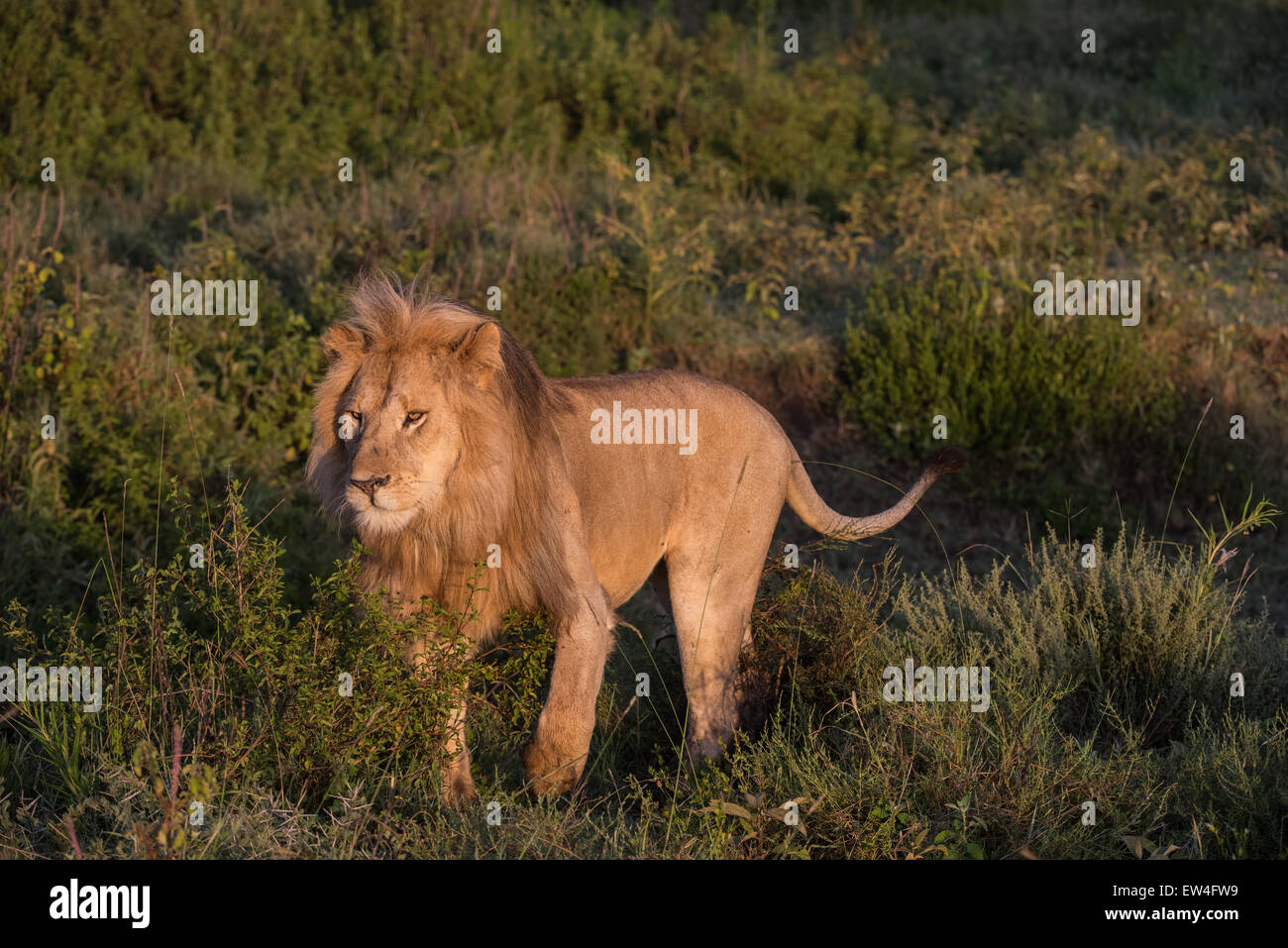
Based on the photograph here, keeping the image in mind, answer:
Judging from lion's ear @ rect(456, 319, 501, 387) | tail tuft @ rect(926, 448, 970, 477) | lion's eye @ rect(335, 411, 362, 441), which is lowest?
tail tuft @ rect(926, 448, 970, 477)

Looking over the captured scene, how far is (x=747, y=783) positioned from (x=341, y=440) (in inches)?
78.3

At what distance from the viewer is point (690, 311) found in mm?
9938

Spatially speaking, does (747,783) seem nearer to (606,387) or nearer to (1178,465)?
(606,387)

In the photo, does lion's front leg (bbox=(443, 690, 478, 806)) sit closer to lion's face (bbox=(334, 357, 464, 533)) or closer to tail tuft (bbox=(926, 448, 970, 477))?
lion's face (bbox=(334, 357, 464, 533))

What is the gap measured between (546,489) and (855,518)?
1867mm

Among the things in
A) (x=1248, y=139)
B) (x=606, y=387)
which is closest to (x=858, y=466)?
(x=606, y=387)

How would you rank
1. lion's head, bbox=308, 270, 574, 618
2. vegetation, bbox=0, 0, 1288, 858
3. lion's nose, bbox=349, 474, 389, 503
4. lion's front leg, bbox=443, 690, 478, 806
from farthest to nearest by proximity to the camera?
lion's front leg, bbox=443, 690, 478, 806, vegetation, bbox=0, 0, 1288, 858, lion's head, bbox=308, 270, 574, 618, lion's nose, bbox=349, 474, 389, 503

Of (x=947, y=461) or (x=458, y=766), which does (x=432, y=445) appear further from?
(x=947, y=461)

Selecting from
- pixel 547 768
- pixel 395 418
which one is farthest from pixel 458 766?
pixel 395 418

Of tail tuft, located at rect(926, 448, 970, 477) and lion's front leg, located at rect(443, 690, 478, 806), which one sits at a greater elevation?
tail tuft, located at rect(926, 448, 970, 477)

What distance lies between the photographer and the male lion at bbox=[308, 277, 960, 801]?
460cm

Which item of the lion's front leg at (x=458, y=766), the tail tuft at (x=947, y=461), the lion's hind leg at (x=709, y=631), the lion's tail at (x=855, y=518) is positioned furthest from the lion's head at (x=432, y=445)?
the tail tuft at (x=947, y=461)

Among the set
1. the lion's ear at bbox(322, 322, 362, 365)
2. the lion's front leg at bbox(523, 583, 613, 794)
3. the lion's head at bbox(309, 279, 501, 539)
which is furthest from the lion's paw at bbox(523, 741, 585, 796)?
the lion's ear at bbox(322, 322, 362, 365)

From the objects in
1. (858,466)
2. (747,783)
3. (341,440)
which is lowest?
(747,783)
